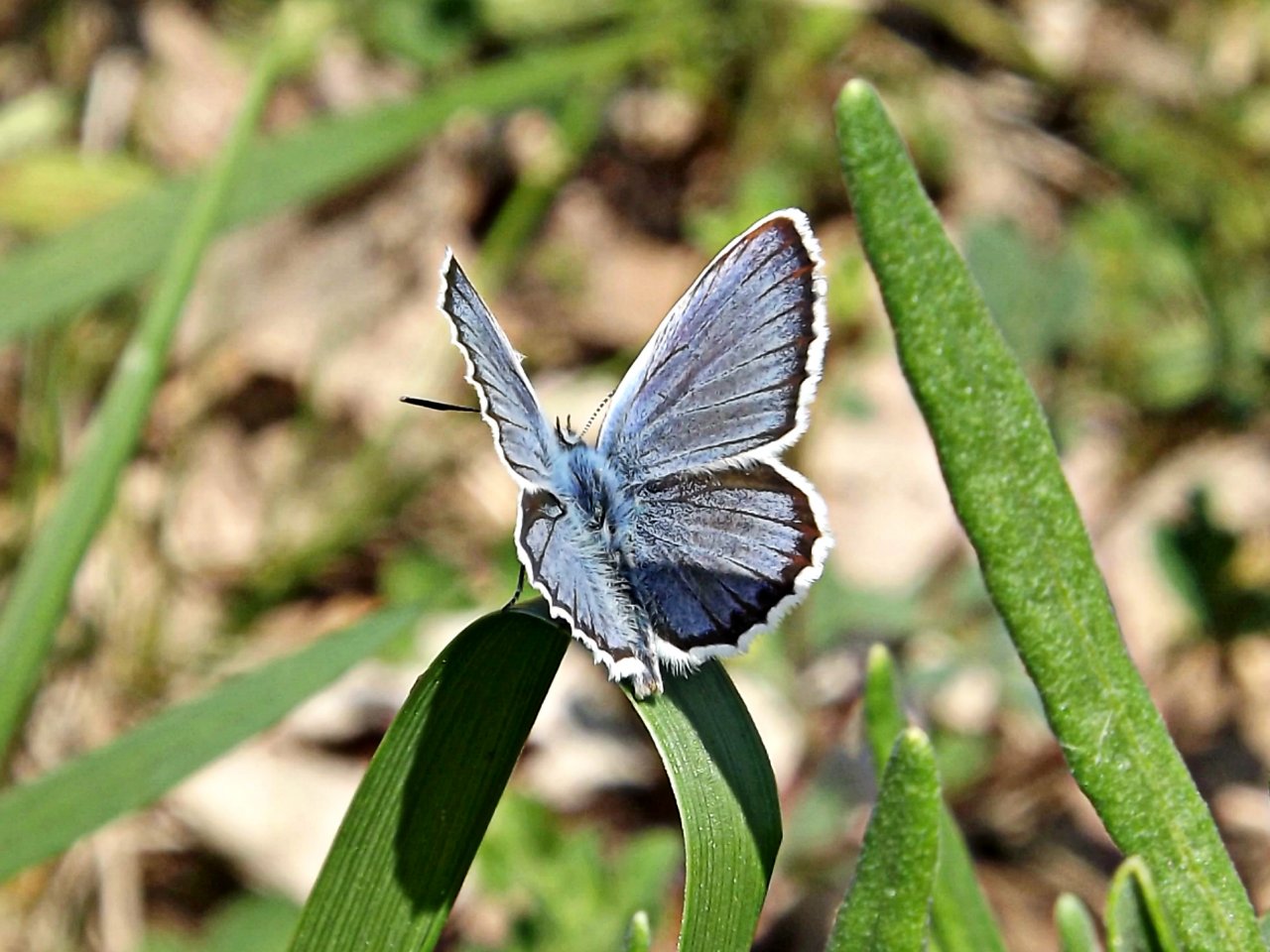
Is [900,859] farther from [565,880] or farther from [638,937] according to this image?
[565,880]

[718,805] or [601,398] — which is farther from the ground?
[601,398]

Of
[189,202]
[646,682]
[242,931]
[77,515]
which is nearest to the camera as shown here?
Result: [646,682]

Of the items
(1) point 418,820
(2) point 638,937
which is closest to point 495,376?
(1) point 418,820

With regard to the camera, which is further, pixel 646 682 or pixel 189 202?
pixel 189 202

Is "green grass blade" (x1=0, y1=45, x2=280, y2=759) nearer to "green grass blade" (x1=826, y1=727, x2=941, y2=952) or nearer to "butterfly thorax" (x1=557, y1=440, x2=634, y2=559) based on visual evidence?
"butterfly thorax" (x1=557, y1=440, x2=634, y2=559)

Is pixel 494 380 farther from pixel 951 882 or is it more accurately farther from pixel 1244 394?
pixel 1244 394

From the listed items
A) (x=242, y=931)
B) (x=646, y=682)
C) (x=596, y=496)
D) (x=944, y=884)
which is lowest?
(x=242, y=931)
